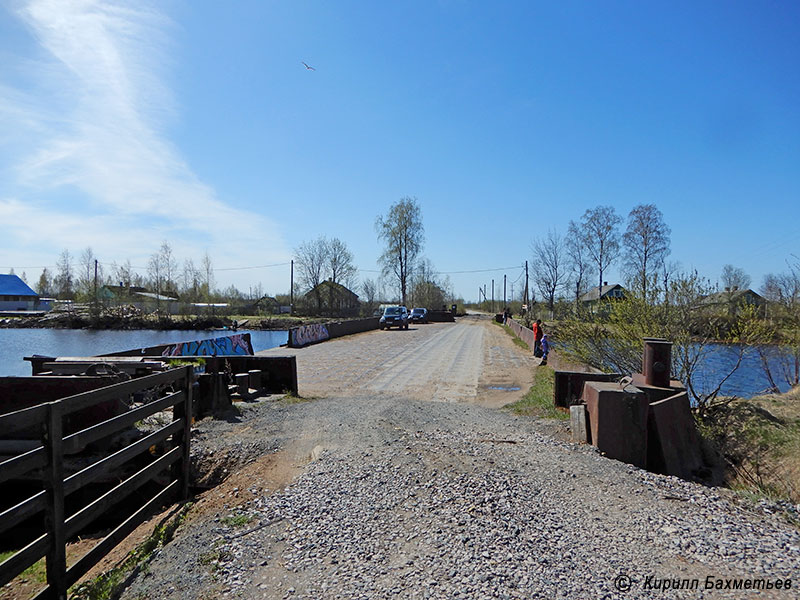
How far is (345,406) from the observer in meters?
10.2

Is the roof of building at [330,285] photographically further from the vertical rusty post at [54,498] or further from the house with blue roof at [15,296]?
the vertical rusty post at [54,498]

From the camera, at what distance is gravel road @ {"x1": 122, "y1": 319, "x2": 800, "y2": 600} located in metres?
3.54

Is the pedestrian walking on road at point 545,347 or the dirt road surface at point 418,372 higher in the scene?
the pedestrian walking on road at point 545,347

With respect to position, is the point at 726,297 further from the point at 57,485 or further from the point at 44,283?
the point at 44,283

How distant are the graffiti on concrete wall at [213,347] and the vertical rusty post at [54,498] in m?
13.8

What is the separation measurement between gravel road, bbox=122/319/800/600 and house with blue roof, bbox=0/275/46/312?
100468 millimetres

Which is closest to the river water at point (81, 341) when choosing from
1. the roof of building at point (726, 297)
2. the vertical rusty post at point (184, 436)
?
the vertical rusty post at point (184, 436)

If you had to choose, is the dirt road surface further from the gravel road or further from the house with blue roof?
the house with blue roof

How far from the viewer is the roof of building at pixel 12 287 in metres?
87.2

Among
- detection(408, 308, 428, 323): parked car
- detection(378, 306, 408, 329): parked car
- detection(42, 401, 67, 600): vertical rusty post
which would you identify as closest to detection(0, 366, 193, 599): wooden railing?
detection(42, 401, 67, 600): vertical rusty post

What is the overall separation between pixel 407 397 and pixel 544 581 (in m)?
8.84

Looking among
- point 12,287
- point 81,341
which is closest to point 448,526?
point 81,341

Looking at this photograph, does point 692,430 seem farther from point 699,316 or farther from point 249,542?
point 249,542

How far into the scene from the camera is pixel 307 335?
94.8ft
